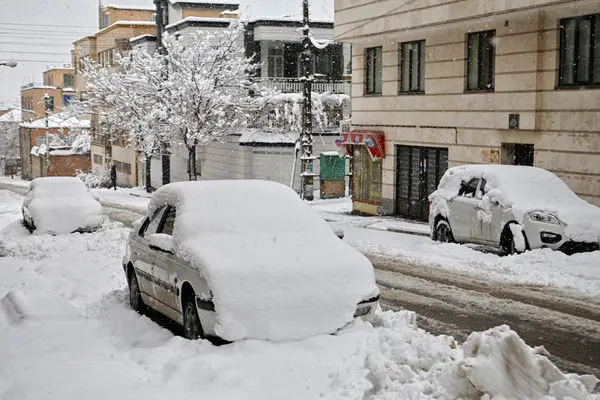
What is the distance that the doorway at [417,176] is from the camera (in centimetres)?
2394

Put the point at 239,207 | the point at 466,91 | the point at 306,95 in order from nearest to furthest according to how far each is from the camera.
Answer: the point at 239,207 → the point at 466,91 → the point at 306,95

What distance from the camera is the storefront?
26.1 metres

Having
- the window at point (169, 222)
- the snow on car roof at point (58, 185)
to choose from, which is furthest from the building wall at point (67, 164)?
the window at point (169, 222)

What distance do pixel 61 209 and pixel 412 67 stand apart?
11420 millimetres

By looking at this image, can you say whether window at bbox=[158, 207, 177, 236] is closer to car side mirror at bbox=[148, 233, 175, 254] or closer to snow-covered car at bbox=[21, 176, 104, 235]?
car side mirror at bbox=[148, 233, 175, 254]

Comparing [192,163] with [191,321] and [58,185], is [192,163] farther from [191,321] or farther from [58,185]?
[191,321]

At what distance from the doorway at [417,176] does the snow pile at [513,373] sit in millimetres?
17360

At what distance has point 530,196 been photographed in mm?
15258

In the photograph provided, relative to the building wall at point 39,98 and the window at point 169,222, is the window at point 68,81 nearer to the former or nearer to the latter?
the building wall at point 39,98

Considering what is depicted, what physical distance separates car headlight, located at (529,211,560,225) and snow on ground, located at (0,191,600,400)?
6787 mm

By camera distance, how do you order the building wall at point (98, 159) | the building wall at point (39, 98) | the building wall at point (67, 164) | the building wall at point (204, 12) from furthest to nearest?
the building wall at point (39, 98) < the building wall at point (67, 164) < the building wall at point (98, 159) < the building wall at point (204, 12)

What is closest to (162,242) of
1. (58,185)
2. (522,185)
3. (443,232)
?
(522,185)

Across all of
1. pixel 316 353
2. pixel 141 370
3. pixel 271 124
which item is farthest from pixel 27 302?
pixel 271 124

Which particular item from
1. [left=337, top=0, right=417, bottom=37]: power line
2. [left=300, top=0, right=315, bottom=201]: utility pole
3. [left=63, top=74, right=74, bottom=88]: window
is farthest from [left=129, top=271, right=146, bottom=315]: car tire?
[left=63, top=74, right=74, bottom=88]: window
